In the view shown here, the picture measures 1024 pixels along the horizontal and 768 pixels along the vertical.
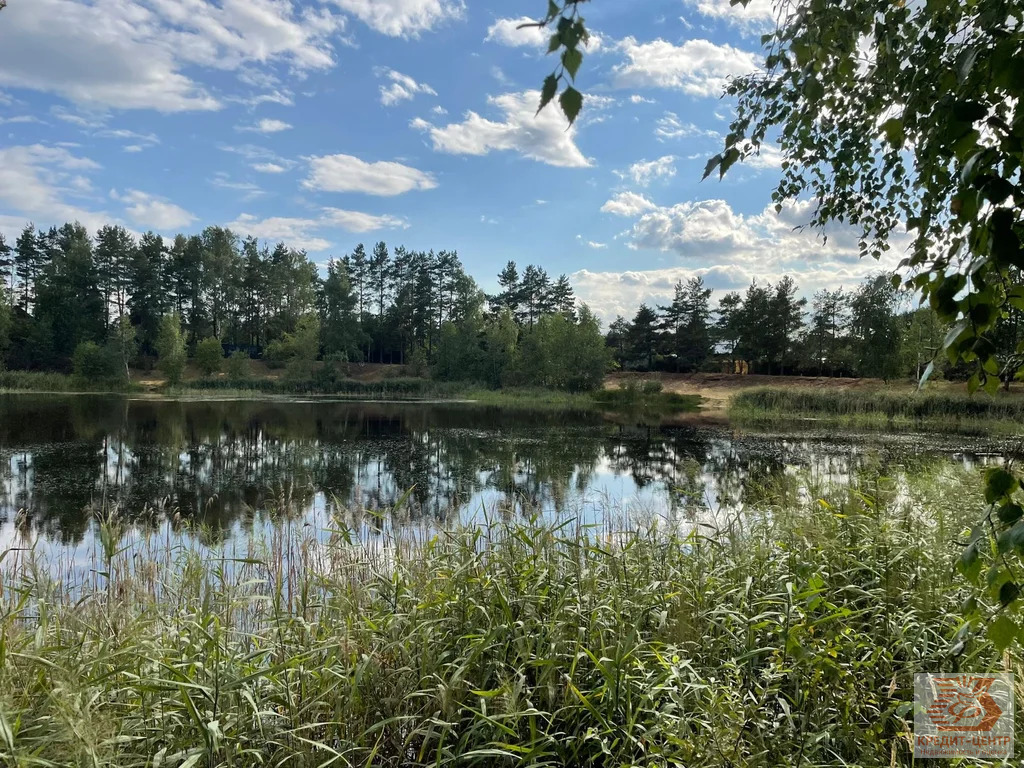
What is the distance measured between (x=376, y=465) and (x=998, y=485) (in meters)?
13.1

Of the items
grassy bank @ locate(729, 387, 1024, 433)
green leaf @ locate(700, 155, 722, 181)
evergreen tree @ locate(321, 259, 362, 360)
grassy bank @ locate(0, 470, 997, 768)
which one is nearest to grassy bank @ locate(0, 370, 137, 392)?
evergreen tree @ locate(321, 259, 362, 360)

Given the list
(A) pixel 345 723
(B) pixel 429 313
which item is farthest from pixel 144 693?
(B) pixel 429 313

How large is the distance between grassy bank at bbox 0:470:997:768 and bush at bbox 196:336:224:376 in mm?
44677

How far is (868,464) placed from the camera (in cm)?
1223

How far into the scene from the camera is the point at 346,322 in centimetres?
4984

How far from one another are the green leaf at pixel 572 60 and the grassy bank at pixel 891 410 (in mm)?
24644

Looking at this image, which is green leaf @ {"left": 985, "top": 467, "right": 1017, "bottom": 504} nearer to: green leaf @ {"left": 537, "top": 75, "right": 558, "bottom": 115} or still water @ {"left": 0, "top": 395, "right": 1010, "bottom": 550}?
green leaf @ {"left": 537, "top": 75, "right": 558, "bottom": 115}

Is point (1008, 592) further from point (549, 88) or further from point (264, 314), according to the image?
point (264, 314)

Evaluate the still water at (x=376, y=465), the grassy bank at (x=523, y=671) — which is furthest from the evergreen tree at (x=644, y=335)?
the grassy bank at (x=523, y=671)

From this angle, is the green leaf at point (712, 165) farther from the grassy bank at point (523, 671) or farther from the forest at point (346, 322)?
the forest at point (346, 322)

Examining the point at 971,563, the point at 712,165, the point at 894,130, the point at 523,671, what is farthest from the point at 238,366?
the point at 971,563

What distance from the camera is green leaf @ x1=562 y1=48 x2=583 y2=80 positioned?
3.02 ft

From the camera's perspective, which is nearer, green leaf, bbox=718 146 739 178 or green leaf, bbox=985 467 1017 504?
green leaf, bbox=985 467 1017 504

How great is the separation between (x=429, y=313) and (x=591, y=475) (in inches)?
1802
